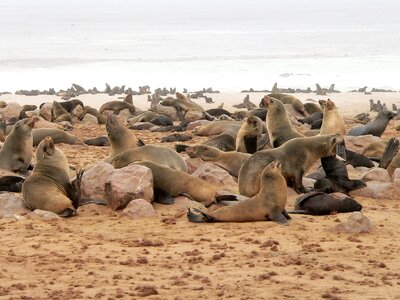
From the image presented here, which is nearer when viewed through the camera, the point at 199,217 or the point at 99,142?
the point at 199,217

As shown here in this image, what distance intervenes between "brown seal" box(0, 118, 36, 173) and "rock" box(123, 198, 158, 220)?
1938 millimetres

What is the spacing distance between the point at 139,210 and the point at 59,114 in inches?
290

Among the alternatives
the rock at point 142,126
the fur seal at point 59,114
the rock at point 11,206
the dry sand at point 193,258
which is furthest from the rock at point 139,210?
the fur seal at point 59,114

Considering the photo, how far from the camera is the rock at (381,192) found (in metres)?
7.15

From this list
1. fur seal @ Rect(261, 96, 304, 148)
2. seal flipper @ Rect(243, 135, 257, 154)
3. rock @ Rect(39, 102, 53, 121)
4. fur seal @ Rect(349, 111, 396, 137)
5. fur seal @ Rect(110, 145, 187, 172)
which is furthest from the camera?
rock @ Rect(39, 102, 53, 121)

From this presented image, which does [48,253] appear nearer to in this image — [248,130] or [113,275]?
[113,275]

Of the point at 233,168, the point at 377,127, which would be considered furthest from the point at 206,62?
the point at 233,168

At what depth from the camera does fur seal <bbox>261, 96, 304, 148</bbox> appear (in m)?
8.64

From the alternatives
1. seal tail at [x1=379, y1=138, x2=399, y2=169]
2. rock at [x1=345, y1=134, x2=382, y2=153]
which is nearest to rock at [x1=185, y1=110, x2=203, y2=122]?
rock at [x1=345, y1=134, x2=382, y2=153]

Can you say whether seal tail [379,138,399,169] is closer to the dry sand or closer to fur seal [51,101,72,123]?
the dry sand

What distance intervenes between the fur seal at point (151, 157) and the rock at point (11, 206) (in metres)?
1.15

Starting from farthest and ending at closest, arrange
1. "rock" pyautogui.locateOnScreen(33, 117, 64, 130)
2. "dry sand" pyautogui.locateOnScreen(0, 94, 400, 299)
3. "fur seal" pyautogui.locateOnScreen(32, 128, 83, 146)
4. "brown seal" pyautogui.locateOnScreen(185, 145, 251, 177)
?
"rock" pyautogui.locateOnScreen(33, 117, 64, 130)
"fur seal" pyautogui.locateOnScreen(32, 128, 83, 146)
"brown seal" pyautogui.locateOnScreen(185, 145, 251, 177)
"dry sand" pyautogui.locateOnScreen(0, 94, 400, 299)

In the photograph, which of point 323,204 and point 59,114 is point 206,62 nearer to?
point 59,114

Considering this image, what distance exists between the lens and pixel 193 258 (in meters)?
5.17
